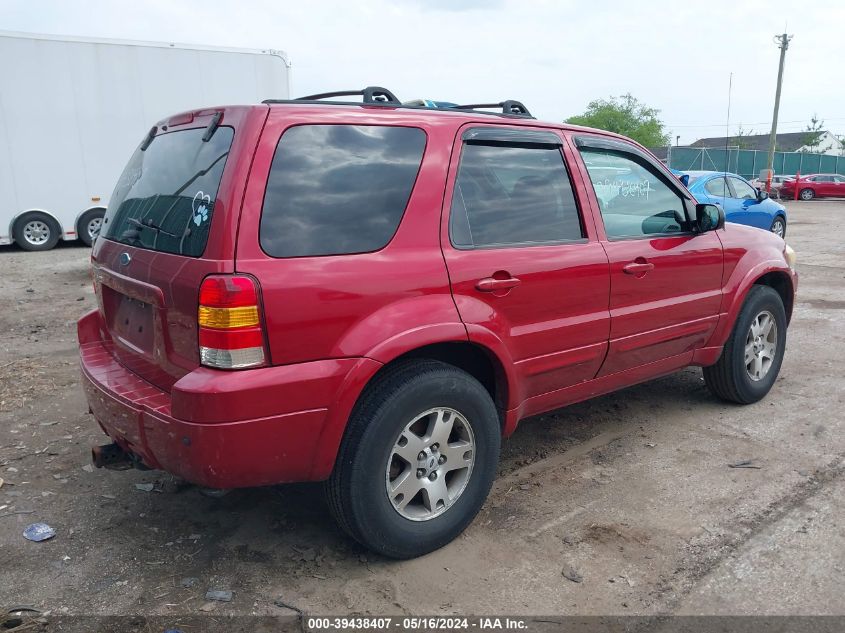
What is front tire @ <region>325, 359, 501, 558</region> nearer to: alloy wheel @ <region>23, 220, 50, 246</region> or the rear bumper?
the rear bumper

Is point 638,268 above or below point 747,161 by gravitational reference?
below

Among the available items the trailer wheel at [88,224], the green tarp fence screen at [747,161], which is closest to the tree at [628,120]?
the green tarp fence screen at [747,161]

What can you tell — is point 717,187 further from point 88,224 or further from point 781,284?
point 88,224

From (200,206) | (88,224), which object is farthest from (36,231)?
(200,206)

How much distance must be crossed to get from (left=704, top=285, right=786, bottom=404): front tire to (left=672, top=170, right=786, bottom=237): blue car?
7.16 m

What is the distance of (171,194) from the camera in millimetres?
2861

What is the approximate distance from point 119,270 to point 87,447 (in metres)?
1.68

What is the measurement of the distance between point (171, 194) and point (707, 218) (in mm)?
2999

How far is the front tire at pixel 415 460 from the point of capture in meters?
2.72

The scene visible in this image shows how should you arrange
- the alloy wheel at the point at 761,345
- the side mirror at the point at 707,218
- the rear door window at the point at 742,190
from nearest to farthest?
the side mirror at the point at 707,218, the alloy wheel at the point at 761,345, the rear door window at the point at 742,190

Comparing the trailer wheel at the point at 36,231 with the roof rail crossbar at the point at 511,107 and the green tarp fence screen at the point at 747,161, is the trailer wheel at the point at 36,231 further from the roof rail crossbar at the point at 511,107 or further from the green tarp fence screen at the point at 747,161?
the green tarp fence screen at the point at 747,161

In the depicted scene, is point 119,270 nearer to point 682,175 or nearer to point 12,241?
point 682,175

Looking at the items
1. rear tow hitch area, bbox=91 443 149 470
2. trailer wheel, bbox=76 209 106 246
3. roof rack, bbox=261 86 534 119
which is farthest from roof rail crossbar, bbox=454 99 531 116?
trailer wheel, bbox=76 209 106 246

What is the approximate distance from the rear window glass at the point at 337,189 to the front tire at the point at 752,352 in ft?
8.94
